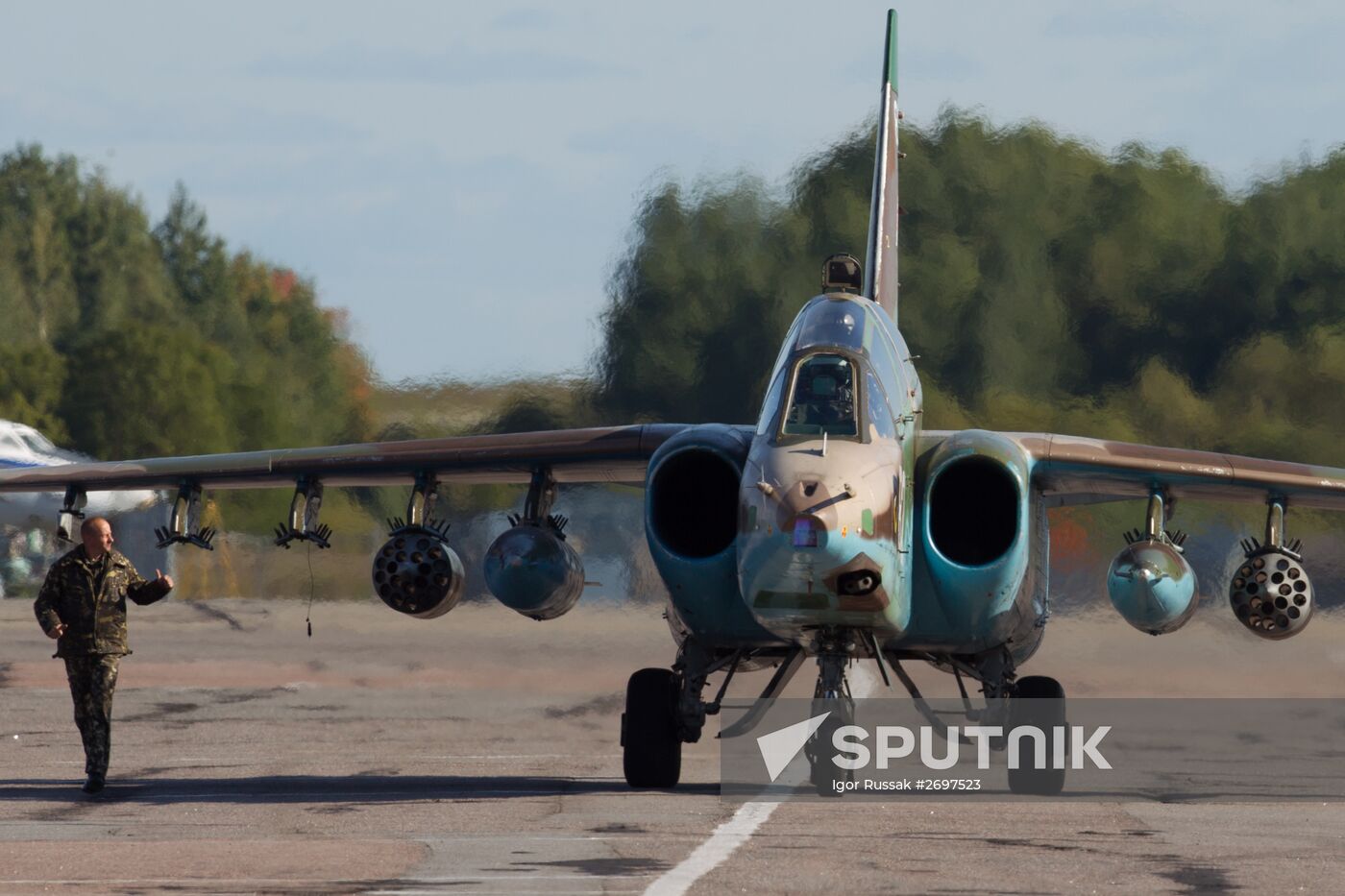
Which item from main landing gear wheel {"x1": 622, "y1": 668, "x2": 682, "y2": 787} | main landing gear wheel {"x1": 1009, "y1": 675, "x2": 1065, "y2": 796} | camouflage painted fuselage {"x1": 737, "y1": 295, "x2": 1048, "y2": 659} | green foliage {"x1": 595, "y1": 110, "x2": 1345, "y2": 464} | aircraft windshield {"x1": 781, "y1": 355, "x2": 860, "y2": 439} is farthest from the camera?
green foliage {"x1": 595, "y1": 110, "x2": 1345, "y2": 464}

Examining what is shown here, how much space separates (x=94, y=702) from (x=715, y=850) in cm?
475

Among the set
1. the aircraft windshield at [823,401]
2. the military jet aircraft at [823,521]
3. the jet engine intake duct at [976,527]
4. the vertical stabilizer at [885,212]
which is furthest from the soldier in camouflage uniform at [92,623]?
the vertical stabilizer at [885,212]

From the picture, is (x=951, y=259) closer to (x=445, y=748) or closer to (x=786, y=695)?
(x=786, y=695)

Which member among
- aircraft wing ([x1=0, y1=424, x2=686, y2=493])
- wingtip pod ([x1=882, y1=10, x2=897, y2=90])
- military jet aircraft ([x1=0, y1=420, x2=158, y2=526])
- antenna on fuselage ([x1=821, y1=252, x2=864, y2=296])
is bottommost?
military jet aircraft ([x1=0, y1=420, x2=158, y2=526])

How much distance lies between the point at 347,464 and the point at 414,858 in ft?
20.6

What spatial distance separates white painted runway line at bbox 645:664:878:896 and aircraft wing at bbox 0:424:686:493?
3287 mm

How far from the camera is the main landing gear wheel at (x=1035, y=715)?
48.6ft

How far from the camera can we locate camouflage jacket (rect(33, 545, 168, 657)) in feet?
46.2

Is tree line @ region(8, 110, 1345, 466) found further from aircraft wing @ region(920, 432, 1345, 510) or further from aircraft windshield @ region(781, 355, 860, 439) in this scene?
aircraft windshield @ region(781, 355, 860, 439)

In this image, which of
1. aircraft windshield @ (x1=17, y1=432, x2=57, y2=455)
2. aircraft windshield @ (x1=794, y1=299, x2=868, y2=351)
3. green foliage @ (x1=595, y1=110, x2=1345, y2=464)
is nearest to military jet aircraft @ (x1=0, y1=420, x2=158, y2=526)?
aircraft windshield @ (x1=17, y1=432, x2=57, y2=455)

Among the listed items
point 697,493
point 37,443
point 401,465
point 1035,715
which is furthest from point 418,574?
point 37,443

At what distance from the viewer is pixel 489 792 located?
14.3m

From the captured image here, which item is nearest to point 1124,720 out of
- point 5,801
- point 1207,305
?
point 1207,305

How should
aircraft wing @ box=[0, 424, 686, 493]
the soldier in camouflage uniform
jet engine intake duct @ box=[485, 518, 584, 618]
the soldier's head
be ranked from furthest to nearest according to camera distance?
aircraft wing @ box=[0, 424, 686, 493] → jet engine intake duct @ box=[485, 518, 584, 618] → the soldier's head → the soldier in camouflage uniform
